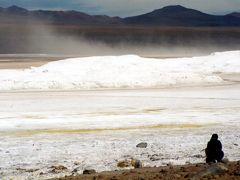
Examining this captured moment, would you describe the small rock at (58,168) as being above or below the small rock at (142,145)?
above

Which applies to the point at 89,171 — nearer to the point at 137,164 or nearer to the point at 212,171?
the point at 137,164

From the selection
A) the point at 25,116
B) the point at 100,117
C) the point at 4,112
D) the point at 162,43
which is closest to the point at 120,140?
the point at 100,117

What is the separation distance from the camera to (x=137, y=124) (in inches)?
808

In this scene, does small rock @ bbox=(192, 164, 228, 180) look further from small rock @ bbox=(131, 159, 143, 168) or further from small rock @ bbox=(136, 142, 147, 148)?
small rock @ bbox=(136, 142, 147, 148)

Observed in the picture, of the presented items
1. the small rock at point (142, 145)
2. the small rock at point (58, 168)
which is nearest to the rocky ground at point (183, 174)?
the small rock at point (58, 168)

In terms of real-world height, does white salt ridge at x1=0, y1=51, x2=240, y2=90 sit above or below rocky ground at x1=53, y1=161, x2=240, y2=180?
below

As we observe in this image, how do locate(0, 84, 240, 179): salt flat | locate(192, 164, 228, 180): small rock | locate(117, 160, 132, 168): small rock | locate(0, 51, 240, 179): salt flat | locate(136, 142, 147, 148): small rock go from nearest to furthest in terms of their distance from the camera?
locate(192, 164, 228, 180): small rock, locate(117, 160, 132, 168): small rock, locate(0, 84, 240, 179): salt flat, locate(0, 51, 240, 179): salt flat, locate(136, 142, 147, 148): small rock

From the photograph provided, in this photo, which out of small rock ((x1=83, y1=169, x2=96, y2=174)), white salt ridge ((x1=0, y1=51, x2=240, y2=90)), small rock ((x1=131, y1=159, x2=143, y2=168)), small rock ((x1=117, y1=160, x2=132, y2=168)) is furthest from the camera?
white salt ridge ((x1=0, y1=51, x2=240, y2=90))

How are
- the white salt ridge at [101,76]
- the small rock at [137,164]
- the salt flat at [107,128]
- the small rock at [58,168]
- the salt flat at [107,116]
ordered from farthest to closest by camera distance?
the white salt ridge at [101,76] < the salt flat at [107,116] < the salt flat at [107,128] < the small rock at [137,164] < the small rock at [58,168]

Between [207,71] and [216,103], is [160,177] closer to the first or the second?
[216,103]

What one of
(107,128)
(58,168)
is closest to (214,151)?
(58,168)

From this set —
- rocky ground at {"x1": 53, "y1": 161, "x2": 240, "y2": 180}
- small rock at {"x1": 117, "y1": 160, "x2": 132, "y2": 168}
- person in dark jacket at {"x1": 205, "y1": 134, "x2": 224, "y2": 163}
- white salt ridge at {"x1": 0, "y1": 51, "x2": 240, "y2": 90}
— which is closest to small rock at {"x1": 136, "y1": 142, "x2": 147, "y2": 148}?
small rock at {"x1": 117, "y1": 160, "x2": 132, "y2": 168}

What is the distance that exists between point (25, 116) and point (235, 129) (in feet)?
28.6

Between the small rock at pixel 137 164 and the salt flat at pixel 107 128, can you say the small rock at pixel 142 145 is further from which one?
the small rock at pixel 137 164
